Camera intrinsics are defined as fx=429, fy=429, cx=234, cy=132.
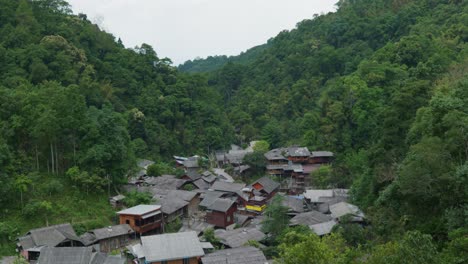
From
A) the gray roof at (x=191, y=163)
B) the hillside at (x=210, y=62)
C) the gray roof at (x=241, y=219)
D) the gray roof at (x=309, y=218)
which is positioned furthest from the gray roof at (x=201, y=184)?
the hillside at (x=210, y=62)

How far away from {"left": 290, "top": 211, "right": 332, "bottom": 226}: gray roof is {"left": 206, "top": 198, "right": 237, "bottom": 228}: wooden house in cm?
514

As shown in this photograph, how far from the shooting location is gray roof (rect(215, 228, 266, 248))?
25.5 m

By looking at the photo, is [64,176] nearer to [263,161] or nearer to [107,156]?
[107,156]

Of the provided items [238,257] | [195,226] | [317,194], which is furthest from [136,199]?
[317,194]

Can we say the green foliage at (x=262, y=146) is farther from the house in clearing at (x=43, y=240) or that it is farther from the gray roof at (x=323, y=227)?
the house in clearing at (x=43, y=240)

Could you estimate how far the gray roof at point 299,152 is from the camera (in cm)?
4309

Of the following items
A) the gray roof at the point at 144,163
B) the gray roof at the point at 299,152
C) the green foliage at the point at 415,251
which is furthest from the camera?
the gray roof at the point at 299,152

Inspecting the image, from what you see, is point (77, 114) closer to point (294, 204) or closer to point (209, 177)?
point (209, 177)

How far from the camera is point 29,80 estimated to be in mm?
39219

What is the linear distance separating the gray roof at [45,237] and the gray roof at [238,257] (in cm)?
838

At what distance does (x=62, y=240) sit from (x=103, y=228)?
3.15 metres

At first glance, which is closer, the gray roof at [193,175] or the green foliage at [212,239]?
the green foliage at [212,239]

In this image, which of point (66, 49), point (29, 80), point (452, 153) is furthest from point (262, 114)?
point (452, 153)

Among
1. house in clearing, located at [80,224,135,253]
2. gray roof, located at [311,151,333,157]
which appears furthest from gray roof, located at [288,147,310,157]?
house in clearing, located at [80,224,135,253]
